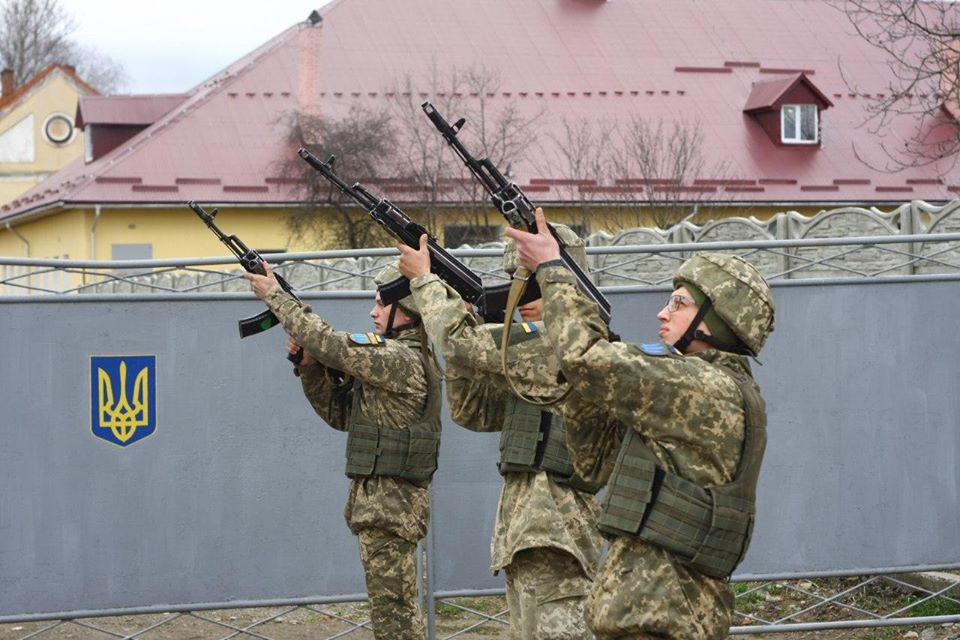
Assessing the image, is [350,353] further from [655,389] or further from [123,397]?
[655,389]

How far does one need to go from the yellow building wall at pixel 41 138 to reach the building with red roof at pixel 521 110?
50.9 ft

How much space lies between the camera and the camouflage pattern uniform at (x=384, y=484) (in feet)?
20.6

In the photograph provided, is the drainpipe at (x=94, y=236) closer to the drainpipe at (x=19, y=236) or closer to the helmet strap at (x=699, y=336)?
the drainpipe at (x=19, y=236)

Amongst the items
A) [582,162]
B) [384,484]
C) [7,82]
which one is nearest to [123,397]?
[384,484]

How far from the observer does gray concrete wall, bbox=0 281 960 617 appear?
7.55 m

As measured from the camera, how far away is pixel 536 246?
4.12 meters

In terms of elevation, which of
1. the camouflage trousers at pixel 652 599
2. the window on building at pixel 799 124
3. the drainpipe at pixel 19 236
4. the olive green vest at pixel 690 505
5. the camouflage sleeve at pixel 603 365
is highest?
the window on building at pixel 799 124

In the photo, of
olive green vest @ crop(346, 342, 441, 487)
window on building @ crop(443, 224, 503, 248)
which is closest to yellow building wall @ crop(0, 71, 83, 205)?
window on building @ crop(443, 224, 503, 248)

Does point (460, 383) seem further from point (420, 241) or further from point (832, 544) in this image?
point (832, 544)

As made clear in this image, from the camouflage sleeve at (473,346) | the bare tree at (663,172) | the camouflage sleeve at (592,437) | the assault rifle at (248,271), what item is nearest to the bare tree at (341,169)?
the bare tree at (663,172)

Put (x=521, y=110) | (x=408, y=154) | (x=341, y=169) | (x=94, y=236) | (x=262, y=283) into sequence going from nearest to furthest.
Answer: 1. (x=262, y=283)
2. (x=341, y=169)
3. (x=408, y=154)
4. (x=521, y=110)
5. (x=94, y=236)

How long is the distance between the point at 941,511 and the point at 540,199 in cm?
1778

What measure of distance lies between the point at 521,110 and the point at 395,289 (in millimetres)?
22305

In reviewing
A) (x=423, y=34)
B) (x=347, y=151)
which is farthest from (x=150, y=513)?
(x=423, y=34)
